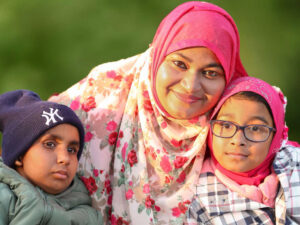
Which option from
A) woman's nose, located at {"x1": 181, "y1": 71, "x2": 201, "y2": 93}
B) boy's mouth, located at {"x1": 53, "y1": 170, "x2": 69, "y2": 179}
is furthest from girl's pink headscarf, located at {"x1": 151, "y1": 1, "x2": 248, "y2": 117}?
boy's mouth, located at {"x1": 53, "y1": 170, "x2": 69, "y2": 179}

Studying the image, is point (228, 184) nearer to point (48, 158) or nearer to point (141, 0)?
point (48, 158)

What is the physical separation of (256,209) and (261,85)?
58 cm

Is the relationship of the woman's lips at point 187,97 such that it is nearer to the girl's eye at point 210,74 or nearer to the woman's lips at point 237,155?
the girl's eye at point 210,74

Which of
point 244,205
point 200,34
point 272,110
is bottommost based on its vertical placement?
point 244,205

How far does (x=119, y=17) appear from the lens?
159 inches

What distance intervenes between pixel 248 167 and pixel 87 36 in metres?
2.38

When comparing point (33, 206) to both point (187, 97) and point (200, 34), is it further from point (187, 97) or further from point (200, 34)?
point (200, 34)

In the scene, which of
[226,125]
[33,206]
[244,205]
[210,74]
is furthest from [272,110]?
[33,206]

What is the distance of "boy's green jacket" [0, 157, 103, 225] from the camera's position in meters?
1.85

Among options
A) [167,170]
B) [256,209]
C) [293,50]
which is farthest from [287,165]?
[293,50]

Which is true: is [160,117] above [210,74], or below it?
below

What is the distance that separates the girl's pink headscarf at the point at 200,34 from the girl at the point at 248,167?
165 mm

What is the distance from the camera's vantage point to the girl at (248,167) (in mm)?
2057

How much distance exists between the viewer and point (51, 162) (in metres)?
1.96
